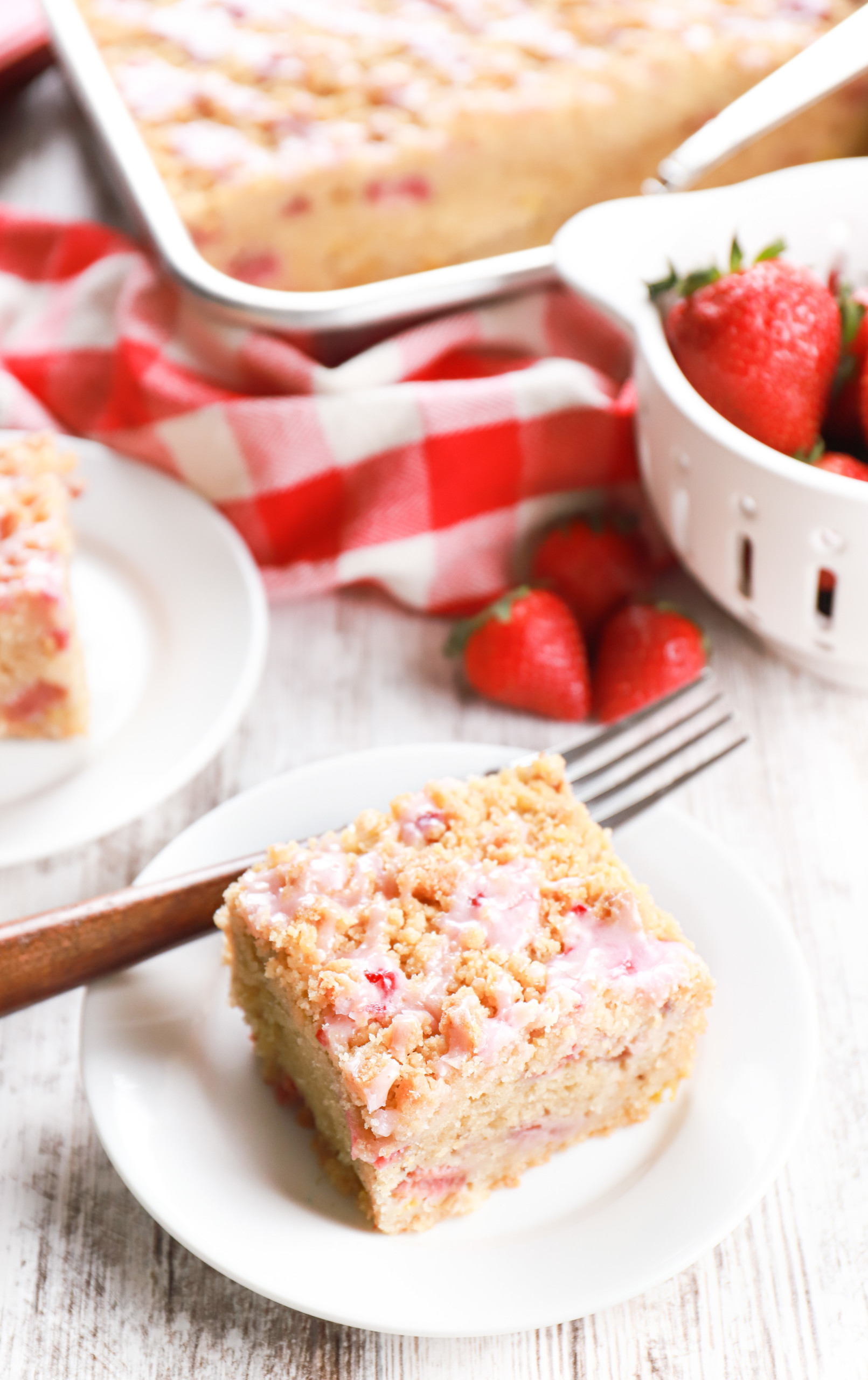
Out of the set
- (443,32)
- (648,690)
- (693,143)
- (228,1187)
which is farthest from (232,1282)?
(443,32)

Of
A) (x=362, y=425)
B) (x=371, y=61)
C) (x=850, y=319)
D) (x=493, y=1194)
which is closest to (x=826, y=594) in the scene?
(x=850, y=319)

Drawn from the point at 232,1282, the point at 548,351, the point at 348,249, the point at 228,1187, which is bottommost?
the point at 232,1282

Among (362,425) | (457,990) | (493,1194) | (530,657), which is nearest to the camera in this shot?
(457,990)

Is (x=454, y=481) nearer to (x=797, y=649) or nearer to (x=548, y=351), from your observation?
(x=548, y=351)

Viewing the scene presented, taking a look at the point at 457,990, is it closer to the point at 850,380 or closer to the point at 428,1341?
the point at 428,1341

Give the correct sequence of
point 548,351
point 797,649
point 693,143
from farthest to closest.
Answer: point 548,351
point 693,143
point 797,649

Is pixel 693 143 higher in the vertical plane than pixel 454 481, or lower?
→ higher

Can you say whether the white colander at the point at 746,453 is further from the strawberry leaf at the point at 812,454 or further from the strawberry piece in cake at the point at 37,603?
the strawberry piece in cake at the point at 37,603
